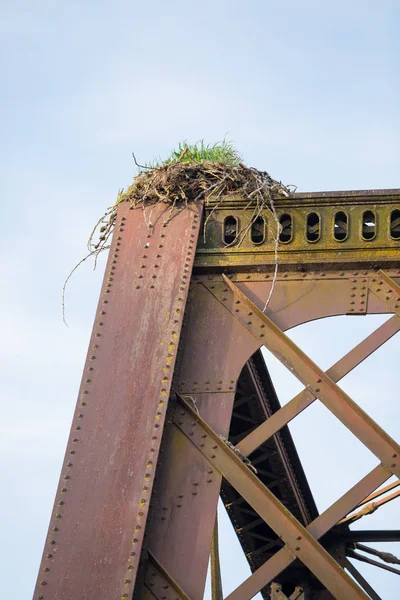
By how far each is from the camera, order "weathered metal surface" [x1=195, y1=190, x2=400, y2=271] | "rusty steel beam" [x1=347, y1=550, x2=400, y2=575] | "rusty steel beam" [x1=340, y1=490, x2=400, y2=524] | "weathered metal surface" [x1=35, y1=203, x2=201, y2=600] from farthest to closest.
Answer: "rusty steel beam" [x1=347, y1=550, x2=400, y2=575], "rusty steel beam" [x1=340, y1=490, x2=400, y2=524], "weathered metal surface" [x1=195, y1=190, x2=400, y2=271], "weathered metal surface" [x1=35, y1=203, x2=201, y2=600]

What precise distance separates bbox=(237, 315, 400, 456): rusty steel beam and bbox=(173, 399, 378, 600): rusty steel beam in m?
0.19

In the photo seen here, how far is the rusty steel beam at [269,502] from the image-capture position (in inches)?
275

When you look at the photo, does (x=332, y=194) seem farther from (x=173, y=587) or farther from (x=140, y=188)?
(x=173, y=587)

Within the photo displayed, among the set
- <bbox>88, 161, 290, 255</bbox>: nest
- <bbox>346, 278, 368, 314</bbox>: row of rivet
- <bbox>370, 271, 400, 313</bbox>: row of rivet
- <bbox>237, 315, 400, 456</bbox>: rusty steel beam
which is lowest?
<bbox>237, 315, 400, 456</bbox>: rusty steel beam

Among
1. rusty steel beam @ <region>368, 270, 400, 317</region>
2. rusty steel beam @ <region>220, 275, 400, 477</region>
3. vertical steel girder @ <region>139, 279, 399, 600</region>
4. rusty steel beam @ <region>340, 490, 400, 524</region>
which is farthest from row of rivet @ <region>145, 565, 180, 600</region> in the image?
rusty steel beam @ <region>340, 490, 400, 524</region>

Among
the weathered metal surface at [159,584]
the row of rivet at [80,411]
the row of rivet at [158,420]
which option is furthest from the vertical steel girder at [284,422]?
the row of rivet at [80,411]

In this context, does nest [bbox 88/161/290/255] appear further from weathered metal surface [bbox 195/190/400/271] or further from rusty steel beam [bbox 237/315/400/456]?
rusty steel beam [bbox 237/315/400/456]

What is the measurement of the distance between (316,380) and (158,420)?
1.16 m

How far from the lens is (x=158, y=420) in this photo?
7.38 meters

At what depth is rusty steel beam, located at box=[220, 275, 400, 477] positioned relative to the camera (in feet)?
24.2

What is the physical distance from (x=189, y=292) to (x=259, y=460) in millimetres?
2931

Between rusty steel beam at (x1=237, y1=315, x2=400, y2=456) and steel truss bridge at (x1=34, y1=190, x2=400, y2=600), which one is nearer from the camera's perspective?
steel truss bridge at (x1=34, y1=190, x2=400, y2=600)

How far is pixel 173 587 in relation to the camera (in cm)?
702

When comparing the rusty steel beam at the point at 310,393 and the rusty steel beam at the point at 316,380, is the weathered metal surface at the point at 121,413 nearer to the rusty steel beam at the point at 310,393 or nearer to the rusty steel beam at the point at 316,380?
the rusty steel beam at the point at 316,380
